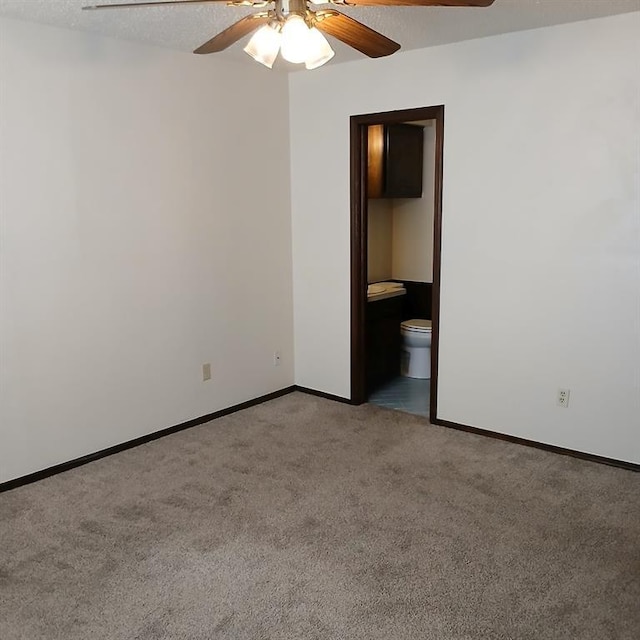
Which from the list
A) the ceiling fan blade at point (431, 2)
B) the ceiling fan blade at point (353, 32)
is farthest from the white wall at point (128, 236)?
the ceiling fan blade at point (431, 2)

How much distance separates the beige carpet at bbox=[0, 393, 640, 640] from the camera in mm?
2256

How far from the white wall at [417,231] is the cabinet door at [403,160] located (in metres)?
0.09

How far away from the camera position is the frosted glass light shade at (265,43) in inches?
89.0

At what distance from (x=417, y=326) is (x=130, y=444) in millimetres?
2450

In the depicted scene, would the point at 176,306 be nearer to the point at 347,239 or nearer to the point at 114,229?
the point at 114,229

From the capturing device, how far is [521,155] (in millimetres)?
3566

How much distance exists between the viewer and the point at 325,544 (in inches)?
108

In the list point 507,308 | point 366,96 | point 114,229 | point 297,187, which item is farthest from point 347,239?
point 114,229

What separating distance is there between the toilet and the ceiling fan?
293 centimetres

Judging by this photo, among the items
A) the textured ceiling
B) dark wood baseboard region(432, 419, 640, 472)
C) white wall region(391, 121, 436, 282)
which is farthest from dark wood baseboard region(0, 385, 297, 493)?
the textured ceiling

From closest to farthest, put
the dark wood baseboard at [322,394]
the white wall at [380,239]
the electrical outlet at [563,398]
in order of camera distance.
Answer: the electrical outlet at [563,398] < the dark wood baseboard at [322,394] < the white wall at [380,239]

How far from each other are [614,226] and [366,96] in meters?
1.78

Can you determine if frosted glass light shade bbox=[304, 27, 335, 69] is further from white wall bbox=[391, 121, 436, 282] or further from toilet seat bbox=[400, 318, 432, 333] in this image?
white wall bbox=[391, 121, 436, 282]

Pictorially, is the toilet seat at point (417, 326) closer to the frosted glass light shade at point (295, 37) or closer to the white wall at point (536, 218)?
the white wall at point (536, 218)
